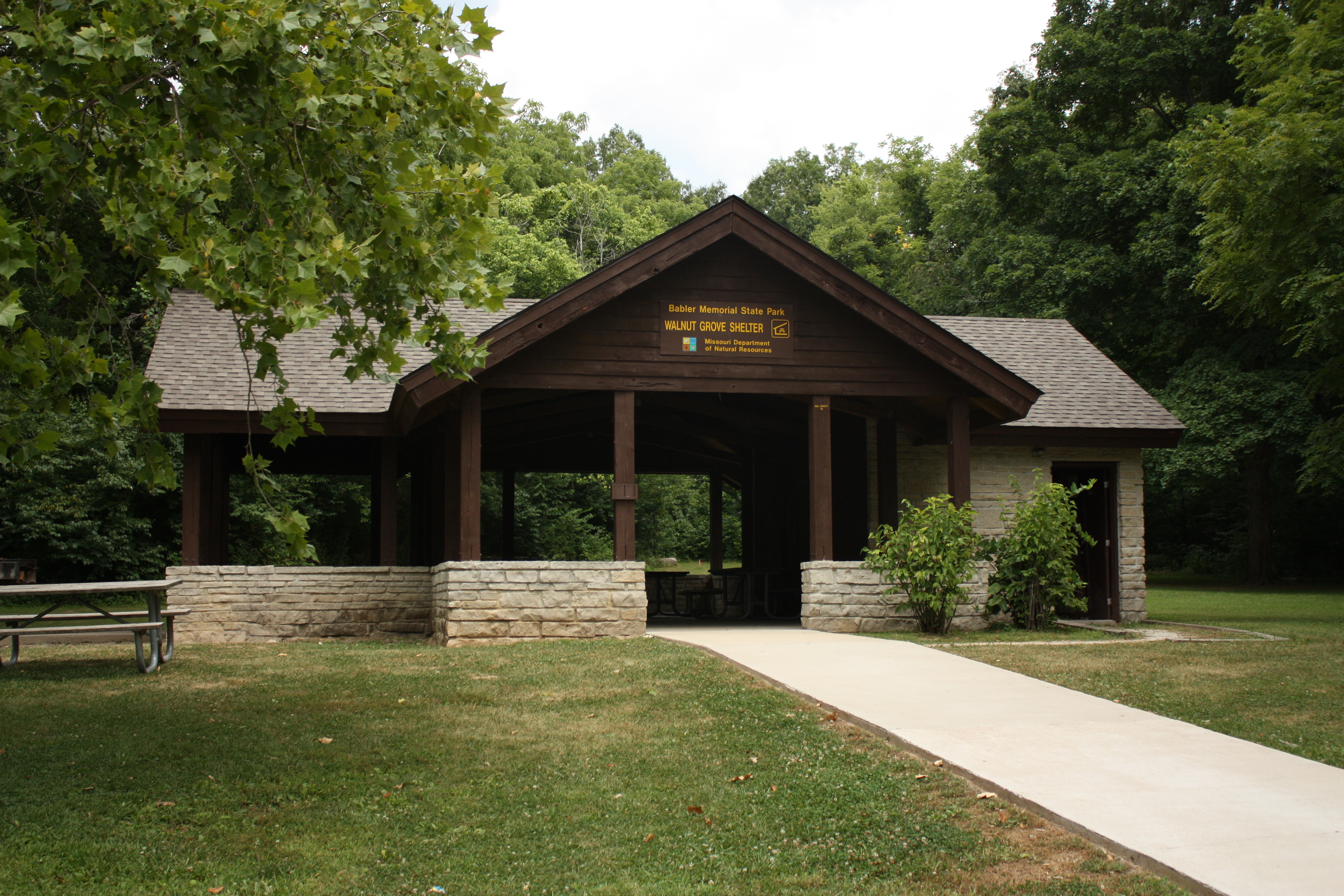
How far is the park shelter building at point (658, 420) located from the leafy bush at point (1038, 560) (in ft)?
1.66

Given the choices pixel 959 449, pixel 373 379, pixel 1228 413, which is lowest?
pixel 959 449

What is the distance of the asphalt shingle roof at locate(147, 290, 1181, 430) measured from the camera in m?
14.0

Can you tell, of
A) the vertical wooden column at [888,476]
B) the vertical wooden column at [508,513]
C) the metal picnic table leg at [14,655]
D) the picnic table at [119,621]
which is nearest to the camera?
the picnic table at [119,621]

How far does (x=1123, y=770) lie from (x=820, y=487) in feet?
24.2

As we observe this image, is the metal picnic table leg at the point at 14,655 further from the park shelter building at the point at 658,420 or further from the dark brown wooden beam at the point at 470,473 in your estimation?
the dark brown wooden beam at the point at 470,473

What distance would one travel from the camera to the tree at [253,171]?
495 centimetres

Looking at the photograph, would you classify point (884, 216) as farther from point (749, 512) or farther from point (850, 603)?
point (850, 603)

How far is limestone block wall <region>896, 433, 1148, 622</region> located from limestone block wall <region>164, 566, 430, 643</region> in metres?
6.94

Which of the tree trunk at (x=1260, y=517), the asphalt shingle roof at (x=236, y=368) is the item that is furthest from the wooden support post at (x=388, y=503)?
the tree trunk at (x=1260, y=517)

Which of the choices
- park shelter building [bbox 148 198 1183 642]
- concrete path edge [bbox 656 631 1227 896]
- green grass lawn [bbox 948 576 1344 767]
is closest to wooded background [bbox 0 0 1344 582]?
park shelter building [bbox 148 198 1183 642]

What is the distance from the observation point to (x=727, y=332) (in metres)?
12.9

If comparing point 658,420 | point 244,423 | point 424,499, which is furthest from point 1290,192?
point 244,423

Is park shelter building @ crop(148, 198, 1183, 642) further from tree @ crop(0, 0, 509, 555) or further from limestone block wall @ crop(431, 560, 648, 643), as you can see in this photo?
tree @ crop(0, 0, 509, 555)

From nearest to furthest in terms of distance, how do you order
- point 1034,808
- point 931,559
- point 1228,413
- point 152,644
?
point 1034,808 < point 152,644 < point 931,559 < point 1228,413
